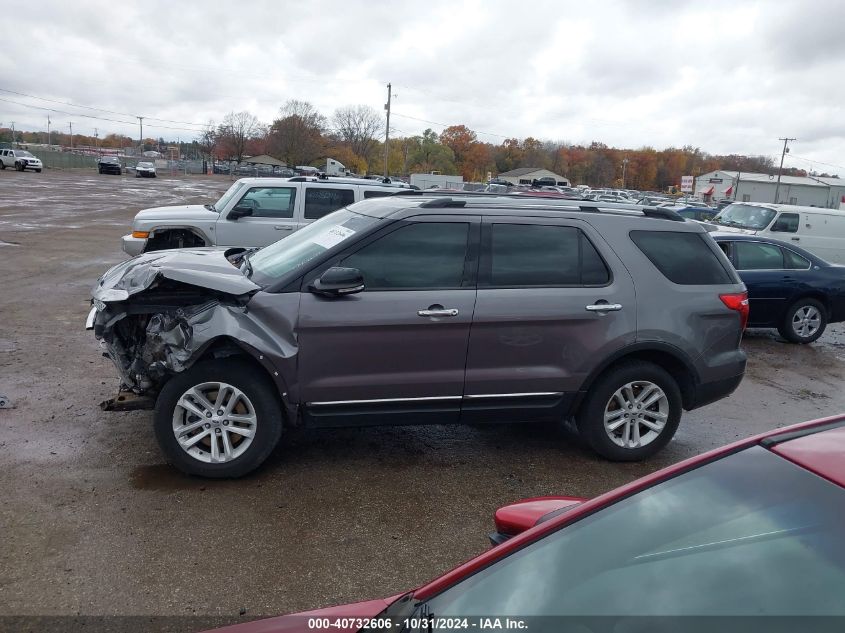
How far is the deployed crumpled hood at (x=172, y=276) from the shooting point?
4.41 metres

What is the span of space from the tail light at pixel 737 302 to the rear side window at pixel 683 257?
131 mm

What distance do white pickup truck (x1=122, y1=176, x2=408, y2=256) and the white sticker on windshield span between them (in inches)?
207

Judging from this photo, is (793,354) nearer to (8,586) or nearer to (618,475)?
(618,475)

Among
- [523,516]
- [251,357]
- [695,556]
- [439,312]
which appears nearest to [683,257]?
[439,312]

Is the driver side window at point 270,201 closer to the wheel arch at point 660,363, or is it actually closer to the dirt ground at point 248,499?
the dirt ground at point 248,499

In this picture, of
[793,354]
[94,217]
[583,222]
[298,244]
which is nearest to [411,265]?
[298,244]

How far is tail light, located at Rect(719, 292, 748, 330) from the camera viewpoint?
5.25 m

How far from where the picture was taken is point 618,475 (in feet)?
16.3

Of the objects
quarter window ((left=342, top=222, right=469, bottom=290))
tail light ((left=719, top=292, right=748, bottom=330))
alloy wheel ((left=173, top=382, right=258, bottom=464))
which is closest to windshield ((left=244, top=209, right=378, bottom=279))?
quarter window ((left=342, top=222, right=469, bottom=290))

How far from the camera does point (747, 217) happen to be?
1608 centimetres

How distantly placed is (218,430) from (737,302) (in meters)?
4.01

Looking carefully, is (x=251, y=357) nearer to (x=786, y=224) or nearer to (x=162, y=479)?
(x=162, y=479)

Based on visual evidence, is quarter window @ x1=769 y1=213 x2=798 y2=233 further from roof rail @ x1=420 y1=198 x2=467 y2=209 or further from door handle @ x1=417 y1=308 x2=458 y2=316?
door handle @ x1=417 y1=308 x2=458 y2=316

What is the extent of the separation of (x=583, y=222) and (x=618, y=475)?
1.90 meters
